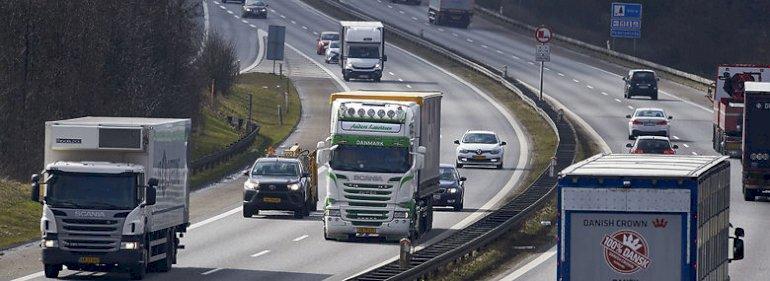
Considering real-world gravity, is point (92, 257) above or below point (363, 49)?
below

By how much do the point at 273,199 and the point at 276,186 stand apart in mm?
453

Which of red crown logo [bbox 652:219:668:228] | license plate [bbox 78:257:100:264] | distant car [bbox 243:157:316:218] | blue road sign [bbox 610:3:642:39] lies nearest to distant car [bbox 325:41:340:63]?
blue road sign [bbox 610:3:642:39]

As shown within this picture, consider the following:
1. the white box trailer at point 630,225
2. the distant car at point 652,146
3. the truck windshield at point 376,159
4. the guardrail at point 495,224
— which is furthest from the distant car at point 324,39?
the white box trailer at point 630,225

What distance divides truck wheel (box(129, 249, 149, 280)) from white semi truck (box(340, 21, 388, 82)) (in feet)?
198

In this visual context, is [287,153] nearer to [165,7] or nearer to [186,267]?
[186,267]

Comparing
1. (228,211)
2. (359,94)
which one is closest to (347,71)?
(228,211)

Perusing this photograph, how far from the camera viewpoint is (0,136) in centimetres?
5544

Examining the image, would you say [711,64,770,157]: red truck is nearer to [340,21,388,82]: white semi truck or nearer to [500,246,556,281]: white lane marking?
[340,21,388,82]: white semi truck

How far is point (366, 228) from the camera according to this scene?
40531mm

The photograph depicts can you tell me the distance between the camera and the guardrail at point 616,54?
330 feet

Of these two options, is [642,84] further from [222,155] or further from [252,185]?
[252,185]

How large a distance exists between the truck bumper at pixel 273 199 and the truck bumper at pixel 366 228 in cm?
488

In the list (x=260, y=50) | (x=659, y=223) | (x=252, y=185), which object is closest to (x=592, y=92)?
(x=260, y=50)

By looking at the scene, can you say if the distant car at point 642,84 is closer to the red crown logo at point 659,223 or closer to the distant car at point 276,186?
the distant car at point 276,186
